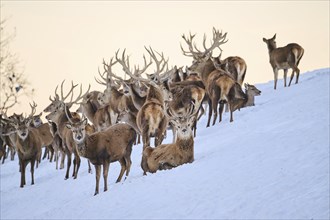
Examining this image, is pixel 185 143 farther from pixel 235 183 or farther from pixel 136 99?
pixel 136 99

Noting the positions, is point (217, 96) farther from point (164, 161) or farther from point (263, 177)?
point (263, 177)

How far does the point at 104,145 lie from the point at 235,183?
426 centimetres

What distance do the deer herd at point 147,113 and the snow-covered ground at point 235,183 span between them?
0.69 metres

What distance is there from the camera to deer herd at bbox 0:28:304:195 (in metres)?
11.5

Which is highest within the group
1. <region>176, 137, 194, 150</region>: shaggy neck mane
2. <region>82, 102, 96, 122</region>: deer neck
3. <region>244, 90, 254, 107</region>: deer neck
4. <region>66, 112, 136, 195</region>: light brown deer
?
<region>176, 137, 194, 150</region>: shaggy neck mane

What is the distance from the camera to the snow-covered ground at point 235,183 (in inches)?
292

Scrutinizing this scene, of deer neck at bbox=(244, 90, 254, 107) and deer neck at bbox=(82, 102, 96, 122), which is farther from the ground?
deer neck at bbox=(244, 90, 254, 107)

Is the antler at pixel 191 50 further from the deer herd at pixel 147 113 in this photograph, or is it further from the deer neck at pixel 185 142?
the deer neck at pixel 185 142

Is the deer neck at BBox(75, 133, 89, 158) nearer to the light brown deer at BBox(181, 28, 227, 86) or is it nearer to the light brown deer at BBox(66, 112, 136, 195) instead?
the light brown deer at BBox(66, 112, 136, 195)

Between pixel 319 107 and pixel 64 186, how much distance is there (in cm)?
665

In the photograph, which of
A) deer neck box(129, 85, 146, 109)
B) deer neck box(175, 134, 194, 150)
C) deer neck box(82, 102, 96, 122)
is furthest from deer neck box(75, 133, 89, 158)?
deer neck box(82, 102, 96, 122)

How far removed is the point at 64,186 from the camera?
47.9 feet

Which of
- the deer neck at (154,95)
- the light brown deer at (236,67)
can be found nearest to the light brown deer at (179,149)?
the deer neck at (154,95)

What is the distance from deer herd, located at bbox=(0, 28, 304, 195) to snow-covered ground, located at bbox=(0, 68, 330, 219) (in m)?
0.69
